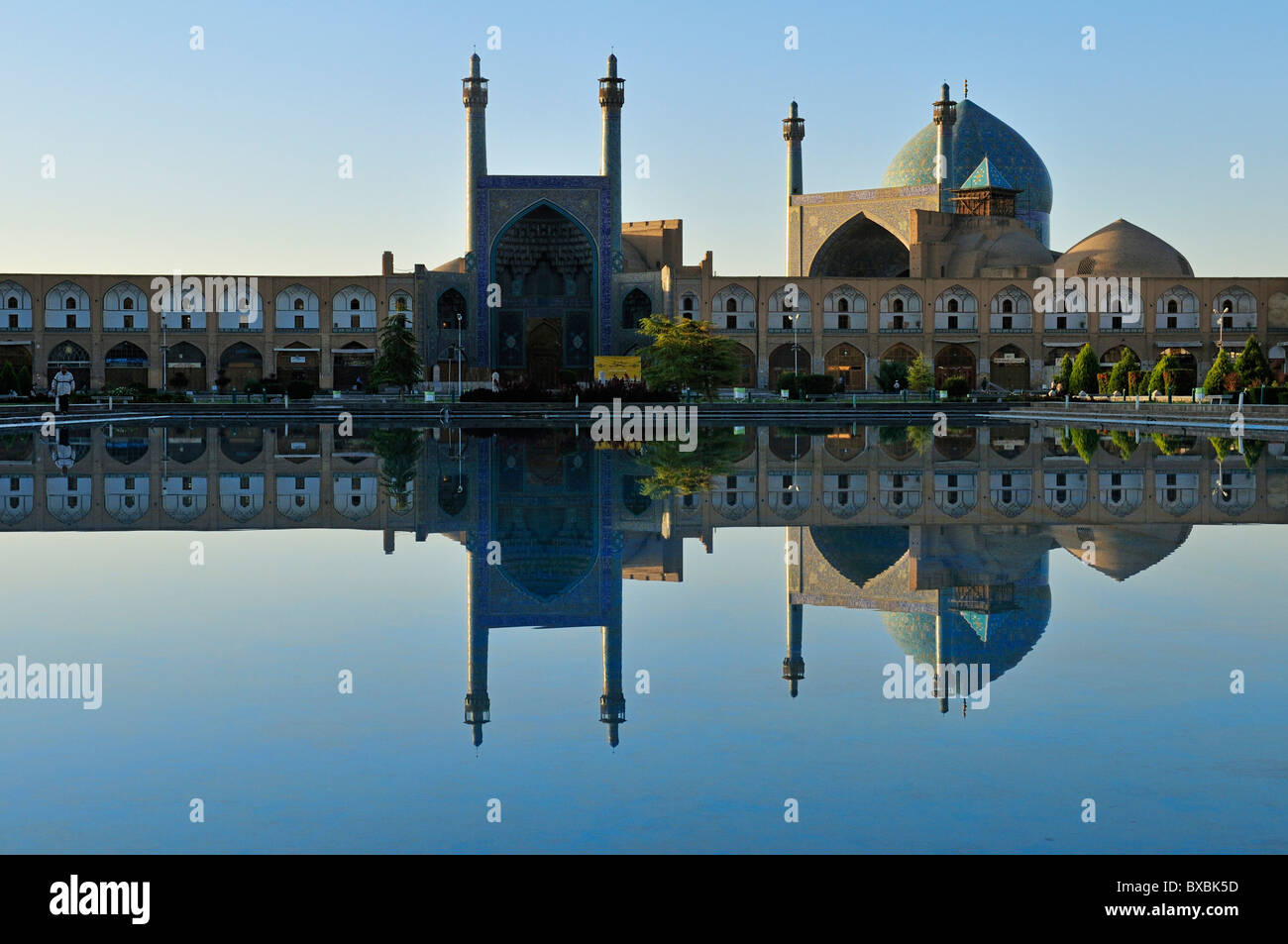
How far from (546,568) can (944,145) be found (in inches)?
1871

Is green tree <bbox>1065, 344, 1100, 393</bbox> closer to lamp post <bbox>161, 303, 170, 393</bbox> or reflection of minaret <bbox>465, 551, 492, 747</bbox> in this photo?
lamp post <bbox>161, 303, 170, 393</bbox>

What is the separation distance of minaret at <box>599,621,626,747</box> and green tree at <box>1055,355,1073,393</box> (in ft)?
115

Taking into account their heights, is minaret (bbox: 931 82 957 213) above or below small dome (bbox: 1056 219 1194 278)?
above

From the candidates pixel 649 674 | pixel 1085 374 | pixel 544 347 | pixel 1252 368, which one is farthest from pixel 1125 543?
pixel 544 347

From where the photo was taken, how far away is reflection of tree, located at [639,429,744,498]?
1398cm

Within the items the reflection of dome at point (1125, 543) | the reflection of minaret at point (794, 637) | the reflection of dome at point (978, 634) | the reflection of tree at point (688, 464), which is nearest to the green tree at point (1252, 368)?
the reflection of tree at point (688, 464)

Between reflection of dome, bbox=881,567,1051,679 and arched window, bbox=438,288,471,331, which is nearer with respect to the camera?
reflection of dome, bbox=881,567,1051,679

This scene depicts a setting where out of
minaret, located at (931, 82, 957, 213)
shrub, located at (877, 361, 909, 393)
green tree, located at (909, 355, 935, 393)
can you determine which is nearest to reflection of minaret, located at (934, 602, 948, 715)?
green tree, located at (909, 355, 935, 393)

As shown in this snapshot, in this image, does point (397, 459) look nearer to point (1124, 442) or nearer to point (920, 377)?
point (1124, 442)

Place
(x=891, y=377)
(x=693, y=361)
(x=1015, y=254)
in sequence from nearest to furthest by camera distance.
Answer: (x=693, y=361)
(x=891, y=377)
(x=1015, y=254)

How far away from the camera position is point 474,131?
47.0m

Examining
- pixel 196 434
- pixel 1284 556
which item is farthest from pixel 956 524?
pixel 196 434
